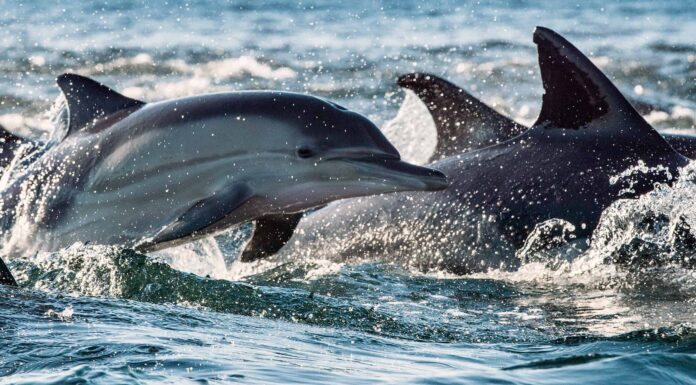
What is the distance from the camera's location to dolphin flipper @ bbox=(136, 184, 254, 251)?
724 cm

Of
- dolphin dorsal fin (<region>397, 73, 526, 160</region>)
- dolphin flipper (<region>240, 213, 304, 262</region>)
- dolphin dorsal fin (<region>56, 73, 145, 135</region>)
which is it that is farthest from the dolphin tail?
dolphin dorsal fin (<region>397, 73, 526, 160</region>)

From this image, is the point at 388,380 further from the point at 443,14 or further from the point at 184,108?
the point at 443,14

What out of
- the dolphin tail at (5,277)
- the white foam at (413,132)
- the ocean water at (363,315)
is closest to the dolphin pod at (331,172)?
the ocean water at (363,315)

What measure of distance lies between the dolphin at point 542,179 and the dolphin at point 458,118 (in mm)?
295

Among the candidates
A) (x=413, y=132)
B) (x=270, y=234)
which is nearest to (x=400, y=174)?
(x=270, y=234)

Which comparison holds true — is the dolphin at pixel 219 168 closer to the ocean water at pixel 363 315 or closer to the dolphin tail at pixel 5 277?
the ocean water at pixel 363 315

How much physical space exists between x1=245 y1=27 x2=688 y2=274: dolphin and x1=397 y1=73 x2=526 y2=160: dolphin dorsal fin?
30 centimetres

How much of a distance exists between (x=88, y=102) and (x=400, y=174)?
1.92 meters

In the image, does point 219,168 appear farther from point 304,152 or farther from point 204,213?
point 304,152

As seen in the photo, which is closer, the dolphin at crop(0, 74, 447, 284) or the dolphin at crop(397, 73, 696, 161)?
the dolphin at crop(0, 74, 447, 284)

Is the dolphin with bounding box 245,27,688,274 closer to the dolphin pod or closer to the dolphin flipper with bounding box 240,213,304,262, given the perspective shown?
the dolphin pod

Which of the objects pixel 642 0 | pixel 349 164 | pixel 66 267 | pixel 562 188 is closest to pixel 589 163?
pixel 562 188

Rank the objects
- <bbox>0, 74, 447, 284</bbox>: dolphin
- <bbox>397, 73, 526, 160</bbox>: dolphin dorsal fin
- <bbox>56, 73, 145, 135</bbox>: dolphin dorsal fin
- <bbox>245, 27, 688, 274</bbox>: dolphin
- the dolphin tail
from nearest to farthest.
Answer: the dolphin tail → <bbox>0, 74, 447, 284</bbox>: dolphin → <bbox>56, 73, 145, 135</bbox>: dolphin dorsal fin → <bbox>245, 27, 688, 274</bbox>: dolphin → <bbox>397, 73, 526, 160</bbox>: dolphin dorsal fin

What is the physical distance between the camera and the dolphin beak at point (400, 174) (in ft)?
24.0
